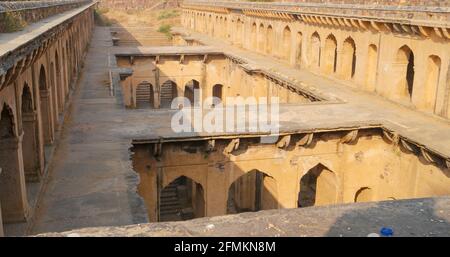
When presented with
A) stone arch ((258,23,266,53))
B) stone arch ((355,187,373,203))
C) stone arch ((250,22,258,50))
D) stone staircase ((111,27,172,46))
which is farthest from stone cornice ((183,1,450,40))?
stone staircase ((111,27,172,46))

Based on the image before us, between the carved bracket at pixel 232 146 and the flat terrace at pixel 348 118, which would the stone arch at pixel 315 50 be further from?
the carved bracket at pixel 232 146

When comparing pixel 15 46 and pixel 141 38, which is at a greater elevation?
pixel 15 46

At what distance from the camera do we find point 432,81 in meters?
14.8

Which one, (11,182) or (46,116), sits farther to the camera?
(46,116)

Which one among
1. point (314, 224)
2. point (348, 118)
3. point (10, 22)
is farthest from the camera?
point (348, 118)

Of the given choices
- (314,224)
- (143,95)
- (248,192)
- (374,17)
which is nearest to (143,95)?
(143,95)

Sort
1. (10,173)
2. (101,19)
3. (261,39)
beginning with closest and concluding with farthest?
(10,173) < (261,39) < (101,19)

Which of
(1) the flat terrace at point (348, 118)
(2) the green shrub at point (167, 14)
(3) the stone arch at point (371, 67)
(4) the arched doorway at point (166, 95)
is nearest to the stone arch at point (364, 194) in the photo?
(1) the flat terrace at point (348, 118)

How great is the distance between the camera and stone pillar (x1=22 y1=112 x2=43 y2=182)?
348 inches

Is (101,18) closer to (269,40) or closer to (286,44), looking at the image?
(269,40)

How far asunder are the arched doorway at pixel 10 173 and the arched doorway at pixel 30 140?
1405mm

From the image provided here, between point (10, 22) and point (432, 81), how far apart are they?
1187 centimetres
